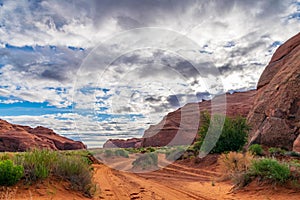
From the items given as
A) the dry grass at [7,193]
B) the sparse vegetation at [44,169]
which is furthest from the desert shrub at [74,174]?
the dry grass at [7,193]

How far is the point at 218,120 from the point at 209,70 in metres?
9.04

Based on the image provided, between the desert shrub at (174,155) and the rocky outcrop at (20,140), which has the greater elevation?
the rocky outcrop at (20,140)

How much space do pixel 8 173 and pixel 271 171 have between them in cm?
872

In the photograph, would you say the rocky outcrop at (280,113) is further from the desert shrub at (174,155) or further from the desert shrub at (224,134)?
the desert shrub at (174,155)

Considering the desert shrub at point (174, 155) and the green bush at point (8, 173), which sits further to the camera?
the desert shrub at point (174, 155)

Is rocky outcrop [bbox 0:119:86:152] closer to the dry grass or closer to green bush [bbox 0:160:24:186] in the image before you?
green bush [bbox 0:160:24:186]

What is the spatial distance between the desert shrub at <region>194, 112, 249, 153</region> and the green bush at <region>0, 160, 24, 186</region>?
22.0 metres

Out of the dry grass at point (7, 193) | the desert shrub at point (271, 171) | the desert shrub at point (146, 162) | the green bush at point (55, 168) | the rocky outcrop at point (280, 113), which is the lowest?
the desert shrub at point (146, 162)

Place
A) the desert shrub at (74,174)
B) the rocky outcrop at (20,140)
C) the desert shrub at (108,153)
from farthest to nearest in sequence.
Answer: the rocky outcrop at (20,140)
the desert shrub at (108,153)
the desert shrub at (74,174)

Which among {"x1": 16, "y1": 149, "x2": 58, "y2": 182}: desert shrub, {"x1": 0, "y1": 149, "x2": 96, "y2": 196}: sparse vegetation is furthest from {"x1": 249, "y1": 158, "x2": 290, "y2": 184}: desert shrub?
{"x1": 16, "y1": 149, "x2": 58, "y2": 182}: desert shrub

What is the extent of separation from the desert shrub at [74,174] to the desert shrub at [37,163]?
10.4 inches

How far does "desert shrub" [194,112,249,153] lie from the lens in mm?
27766

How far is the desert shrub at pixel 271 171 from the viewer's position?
10961 mm

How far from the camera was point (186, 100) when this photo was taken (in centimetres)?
2491
